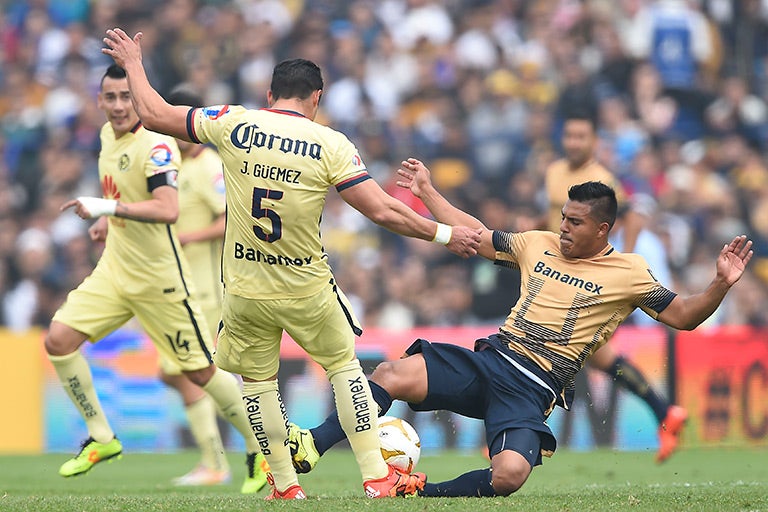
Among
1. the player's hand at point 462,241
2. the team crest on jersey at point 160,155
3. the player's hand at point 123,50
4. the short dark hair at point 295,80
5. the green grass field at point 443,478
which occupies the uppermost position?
the player's hand at point 123,50

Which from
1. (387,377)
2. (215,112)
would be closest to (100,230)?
(215,112)

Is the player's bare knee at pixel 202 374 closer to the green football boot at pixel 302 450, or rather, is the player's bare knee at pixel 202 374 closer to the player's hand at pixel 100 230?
the player's hand at pixel 100 230

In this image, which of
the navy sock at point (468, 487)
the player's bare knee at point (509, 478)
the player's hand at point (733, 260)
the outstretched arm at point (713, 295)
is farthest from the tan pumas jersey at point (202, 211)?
the player's hand at point (733, 260)

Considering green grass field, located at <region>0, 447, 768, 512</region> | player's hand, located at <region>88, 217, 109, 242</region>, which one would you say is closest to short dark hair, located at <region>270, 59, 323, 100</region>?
green grass field, located at <region>0, 447, 768, 512</region>

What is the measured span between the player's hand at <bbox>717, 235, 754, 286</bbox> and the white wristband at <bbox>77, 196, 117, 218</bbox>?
421 centimetres

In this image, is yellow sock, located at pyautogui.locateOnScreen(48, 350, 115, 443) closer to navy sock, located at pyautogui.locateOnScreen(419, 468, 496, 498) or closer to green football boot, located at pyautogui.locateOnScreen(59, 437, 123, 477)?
green football boot, located at pyautogui.locateOnScreen(59, 437, 123, 477)

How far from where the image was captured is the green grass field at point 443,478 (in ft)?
24.2

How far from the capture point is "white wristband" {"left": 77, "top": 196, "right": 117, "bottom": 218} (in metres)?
9.09

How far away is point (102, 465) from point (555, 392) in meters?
6.41

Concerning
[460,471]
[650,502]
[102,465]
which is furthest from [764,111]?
[650,502]

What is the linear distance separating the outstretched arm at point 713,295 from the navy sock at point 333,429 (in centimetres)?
183

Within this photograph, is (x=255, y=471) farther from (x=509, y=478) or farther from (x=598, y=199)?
(x=598, y=199)

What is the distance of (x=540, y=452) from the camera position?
8133 millimetres

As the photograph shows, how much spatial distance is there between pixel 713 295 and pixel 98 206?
4257 mm
